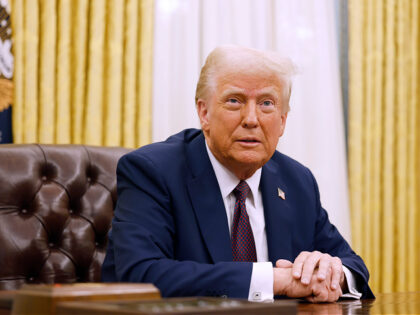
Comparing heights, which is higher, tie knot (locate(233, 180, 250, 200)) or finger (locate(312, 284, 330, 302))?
tie knot (locate(233, 180, 250, 200))

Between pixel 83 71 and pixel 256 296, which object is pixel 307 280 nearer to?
pixel 256 296

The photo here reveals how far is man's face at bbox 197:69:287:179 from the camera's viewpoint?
7.39ft

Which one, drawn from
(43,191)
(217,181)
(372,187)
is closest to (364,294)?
(217,181)

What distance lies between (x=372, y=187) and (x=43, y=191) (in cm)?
254

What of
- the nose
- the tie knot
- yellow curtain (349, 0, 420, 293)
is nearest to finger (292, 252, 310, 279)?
the tie knot

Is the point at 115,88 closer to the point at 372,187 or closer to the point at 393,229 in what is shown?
the point at 372,187

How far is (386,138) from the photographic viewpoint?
4.37 meters

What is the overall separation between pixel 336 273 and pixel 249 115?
0.63m

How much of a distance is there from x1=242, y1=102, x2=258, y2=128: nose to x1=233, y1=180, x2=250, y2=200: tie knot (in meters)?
0.23

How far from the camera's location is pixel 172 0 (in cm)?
378

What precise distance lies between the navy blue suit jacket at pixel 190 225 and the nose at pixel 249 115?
0.75 feet

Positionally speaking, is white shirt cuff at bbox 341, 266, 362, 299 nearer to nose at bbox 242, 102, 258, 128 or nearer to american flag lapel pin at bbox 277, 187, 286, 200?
american flag lapel pin at bbox 277, 187, 286, 200

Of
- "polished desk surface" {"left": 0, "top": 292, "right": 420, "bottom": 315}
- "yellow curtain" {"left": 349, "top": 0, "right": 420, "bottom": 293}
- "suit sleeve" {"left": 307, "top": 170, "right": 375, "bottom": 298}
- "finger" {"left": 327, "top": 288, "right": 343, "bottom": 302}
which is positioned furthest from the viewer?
"yellow curtain" {"left": 349, "top": 0, "right": 420, "bottom": 293}

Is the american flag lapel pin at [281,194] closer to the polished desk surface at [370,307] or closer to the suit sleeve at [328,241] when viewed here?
the suit sleeve at [328,241]
